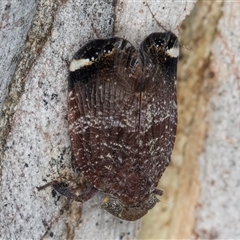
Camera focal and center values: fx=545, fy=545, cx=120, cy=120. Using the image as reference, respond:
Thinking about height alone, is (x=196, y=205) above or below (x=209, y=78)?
below

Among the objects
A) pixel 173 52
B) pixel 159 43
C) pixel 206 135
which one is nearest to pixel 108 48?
pixel 159 43

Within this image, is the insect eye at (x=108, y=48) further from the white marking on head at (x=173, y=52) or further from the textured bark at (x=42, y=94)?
the white marking on head at (x=173, y=52)

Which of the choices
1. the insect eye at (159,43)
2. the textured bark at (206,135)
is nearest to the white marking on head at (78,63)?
the insect eye at (159,43)

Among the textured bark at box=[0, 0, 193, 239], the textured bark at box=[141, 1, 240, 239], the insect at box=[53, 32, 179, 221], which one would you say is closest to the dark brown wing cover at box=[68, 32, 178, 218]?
the insect at box=[53, 32, 179, 221]

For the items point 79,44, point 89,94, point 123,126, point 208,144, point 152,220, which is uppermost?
point 79,44

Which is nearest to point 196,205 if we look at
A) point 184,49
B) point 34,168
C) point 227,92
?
point 227,92

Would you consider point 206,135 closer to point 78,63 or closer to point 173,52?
point 173,52

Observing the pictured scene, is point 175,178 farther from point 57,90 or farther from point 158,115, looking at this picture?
point 57,90
